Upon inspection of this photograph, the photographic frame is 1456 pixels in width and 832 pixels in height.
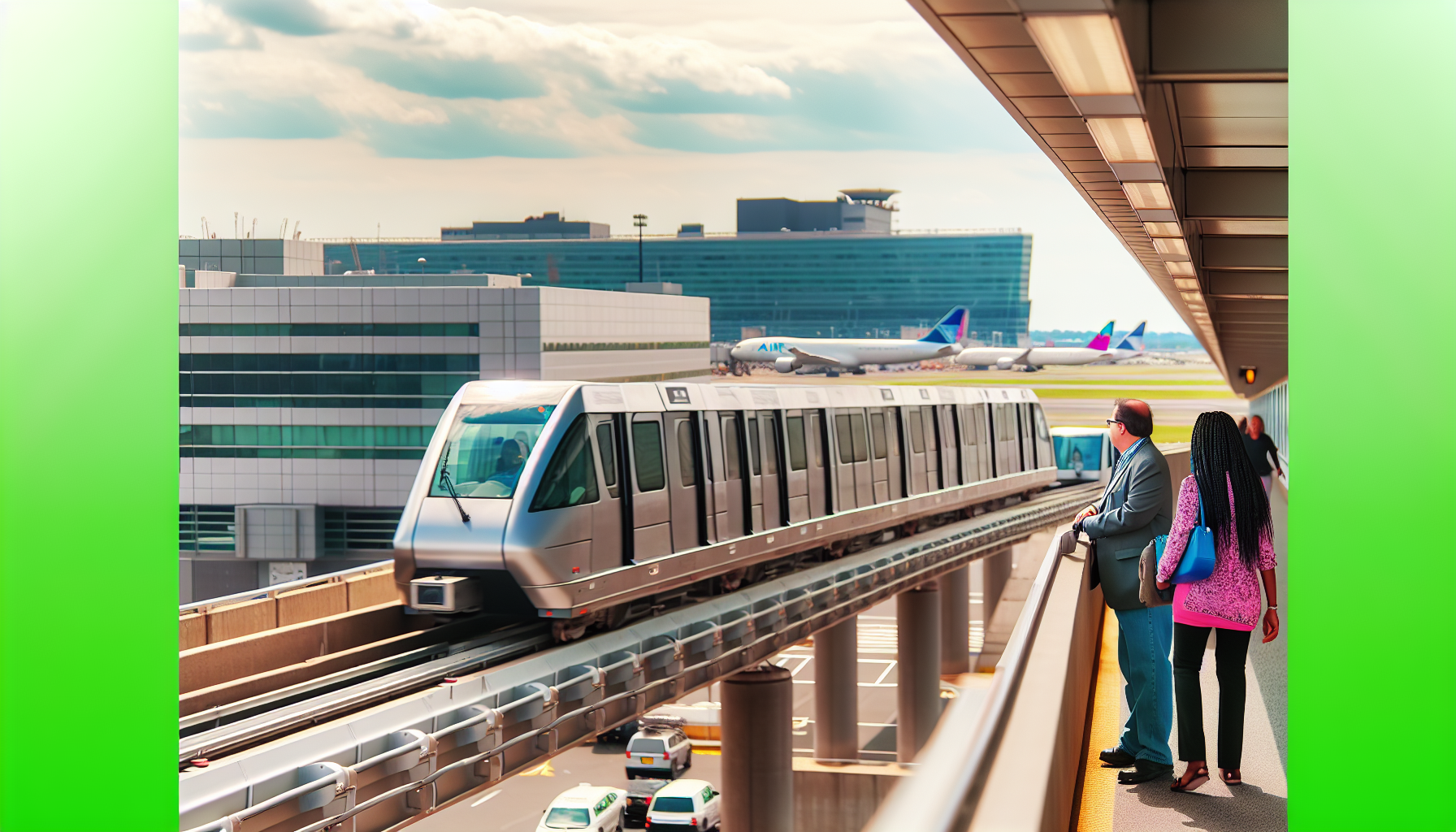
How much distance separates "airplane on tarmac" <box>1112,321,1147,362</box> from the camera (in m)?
157

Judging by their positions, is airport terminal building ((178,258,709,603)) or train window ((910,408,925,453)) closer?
train window ((910,408,925,453))

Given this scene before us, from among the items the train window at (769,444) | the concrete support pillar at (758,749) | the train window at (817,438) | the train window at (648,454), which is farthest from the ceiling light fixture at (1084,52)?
the concrete support pillar at (758,749)

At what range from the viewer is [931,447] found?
24.8m

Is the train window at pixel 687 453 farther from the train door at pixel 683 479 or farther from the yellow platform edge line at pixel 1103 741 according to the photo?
the yellow platform edge line at pixel 1103 741

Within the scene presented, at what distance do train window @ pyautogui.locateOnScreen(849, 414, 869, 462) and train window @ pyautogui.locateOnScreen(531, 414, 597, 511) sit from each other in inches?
323

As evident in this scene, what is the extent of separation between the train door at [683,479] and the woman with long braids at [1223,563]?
947 cm

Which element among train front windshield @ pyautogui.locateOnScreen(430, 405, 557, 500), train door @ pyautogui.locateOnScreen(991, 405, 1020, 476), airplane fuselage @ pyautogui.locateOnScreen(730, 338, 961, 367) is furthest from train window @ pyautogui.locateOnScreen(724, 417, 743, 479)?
airplane fuselage @ pyautogui.locateOnScreen(730, 338, 961, 367)

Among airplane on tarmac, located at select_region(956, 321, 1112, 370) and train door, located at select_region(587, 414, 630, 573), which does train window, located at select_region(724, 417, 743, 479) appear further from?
airplane on tarmac, located at select_region(956, 321, 1112, 370)

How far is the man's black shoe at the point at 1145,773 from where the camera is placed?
5469mm

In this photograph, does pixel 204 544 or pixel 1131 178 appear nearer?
pixel 1131 178
